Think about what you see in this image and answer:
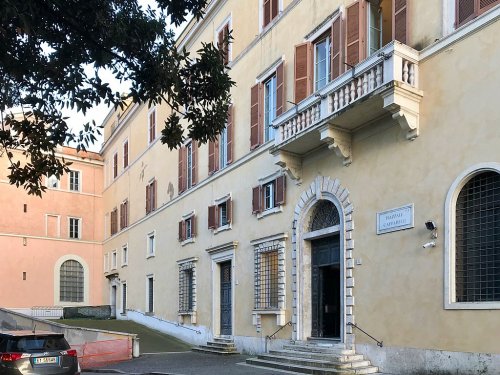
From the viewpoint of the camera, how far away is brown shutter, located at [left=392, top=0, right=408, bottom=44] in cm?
1270

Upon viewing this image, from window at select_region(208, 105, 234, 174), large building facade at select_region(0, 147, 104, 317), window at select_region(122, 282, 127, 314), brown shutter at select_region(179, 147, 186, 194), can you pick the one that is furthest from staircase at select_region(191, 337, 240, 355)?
large building facade at select_region(0, 147, 104, 317)

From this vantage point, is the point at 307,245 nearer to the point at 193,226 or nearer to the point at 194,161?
the point at 193,226

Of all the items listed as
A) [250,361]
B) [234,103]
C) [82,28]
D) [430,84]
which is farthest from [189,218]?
[82,28]

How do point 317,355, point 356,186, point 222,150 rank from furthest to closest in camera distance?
1. point 222,150
2. point 356,186
3. point 317,355

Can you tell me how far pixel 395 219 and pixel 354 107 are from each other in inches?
102

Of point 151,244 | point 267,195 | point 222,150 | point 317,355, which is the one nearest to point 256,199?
point 267,195

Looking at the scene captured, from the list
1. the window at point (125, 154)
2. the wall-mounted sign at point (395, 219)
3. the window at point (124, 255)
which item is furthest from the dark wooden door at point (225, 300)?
the window at point (125, 154)

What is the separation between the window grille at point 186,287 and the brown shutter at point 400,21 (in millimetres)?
14016

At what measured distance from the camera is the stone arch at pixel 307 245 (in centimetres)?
1398

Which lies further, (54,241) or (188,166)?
(54,241)

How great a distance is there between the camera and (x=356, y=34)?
13930mm

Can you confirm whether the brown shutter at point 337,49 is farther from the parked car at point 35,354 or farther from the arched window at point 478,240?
the parked car at point 35,354

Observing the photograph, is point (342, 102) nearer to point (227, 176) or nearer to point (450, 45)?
point (450, 45)

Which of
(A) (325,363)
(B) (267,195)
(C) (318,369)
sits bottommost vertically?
(C) (318,369)
